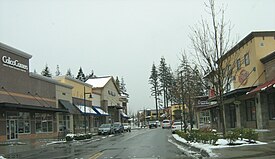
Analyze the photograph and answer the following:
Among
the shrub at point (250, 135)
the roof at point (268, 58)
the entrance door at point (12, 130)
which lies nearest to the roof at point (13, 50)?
the entrance door at point (12, 130)

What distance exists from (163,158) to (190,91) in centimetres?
2131

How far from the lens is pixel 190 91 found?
124 ft

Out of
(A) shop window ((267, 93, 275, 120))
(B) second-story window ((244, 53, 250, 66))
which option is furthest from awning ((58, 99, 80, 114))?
(A) shop window ((267, 93, 275, 120))

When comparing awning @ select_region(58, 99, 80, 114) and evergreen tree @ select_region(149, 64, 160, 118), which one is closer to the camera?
awning @ select_region(58, 99, 80, 114)

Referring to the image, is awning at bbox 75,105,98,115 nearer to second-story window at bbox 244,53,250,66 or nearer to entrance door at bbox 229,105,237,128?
entrance door at bbox 229,105,237,128

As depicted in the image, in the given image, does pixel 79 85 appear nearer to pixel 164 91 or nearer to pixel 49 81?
pixel 49 81

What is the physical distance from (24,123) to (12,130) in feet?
8.91

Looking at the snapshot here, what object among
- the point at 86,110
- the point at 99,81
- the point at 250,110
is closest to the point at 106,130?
the point at 86,110

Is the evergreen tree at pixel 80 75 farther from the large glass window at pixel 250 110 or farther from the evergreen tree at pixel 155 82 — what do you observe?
the large glass window at pixel 250 110

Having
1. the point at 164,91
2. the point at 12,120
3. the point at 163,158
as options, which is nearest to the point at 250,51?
the point at 163,158

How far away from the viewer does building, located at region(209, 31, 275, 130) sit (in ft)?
104

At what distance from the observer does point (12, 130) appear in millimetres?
38000

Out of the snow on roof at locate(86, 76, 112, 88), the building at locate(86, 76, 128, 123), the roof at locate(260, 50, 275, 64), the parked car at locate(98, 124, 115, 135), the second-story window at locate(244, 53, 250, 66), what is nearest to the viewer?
the roof at locate(260, 50, 275, 64)

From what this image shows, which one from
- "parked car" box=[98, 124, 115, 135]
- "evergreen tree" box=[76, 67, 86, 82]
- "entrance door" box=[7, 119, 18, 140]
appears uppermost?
"evergreen tree" box=[76, 67, 86, 82]
